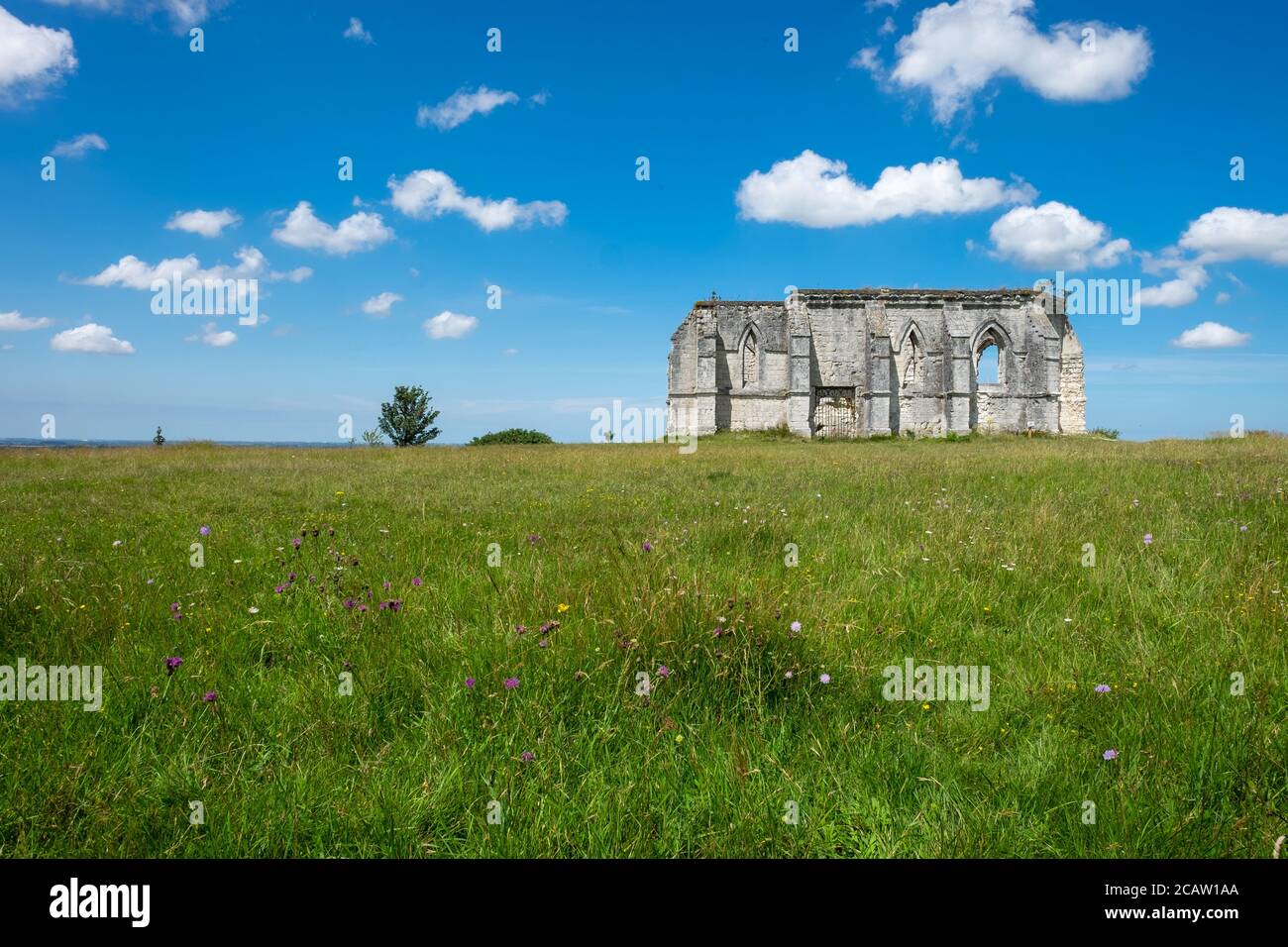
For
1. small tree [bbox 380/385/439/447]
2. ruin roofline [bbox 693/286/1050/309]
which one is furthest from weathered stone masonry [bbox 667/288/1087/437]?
small tree [bbox 380/385/439/447]

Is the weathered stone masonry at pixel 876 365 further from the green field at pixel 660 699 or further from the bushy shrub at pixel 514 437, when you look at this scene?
the green field at pixel 660 699

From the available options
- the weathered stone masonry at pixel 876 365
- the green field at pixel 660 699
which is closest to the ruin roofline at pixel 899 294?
the weathered stone masonry at pixel 876 365

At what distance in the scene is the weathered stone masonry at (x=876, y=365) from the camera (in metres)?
41.6

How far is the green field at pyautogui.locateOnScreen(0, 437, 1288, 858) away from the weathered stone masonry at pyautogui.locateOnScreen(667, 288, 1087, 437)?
3655 centimetres

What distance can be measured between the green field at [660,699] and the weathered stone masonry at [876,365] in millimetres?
36552

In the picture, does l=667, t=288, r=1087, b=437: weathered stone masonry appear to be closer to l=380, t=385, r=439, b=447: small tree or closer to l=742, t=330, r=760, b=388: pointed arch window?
l=742, t=330, r=760, b=388: pointed arch window

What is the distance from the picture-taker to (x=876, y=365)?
41.4 m

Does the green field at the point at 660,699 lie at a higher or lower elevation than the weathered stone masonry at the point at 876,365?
lower

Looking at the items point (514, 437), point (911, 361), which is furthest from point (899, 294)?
point (514, 437)

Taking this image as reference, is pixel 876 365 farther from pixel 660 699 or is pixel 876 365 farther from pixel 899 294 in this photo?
pixel 660 699
